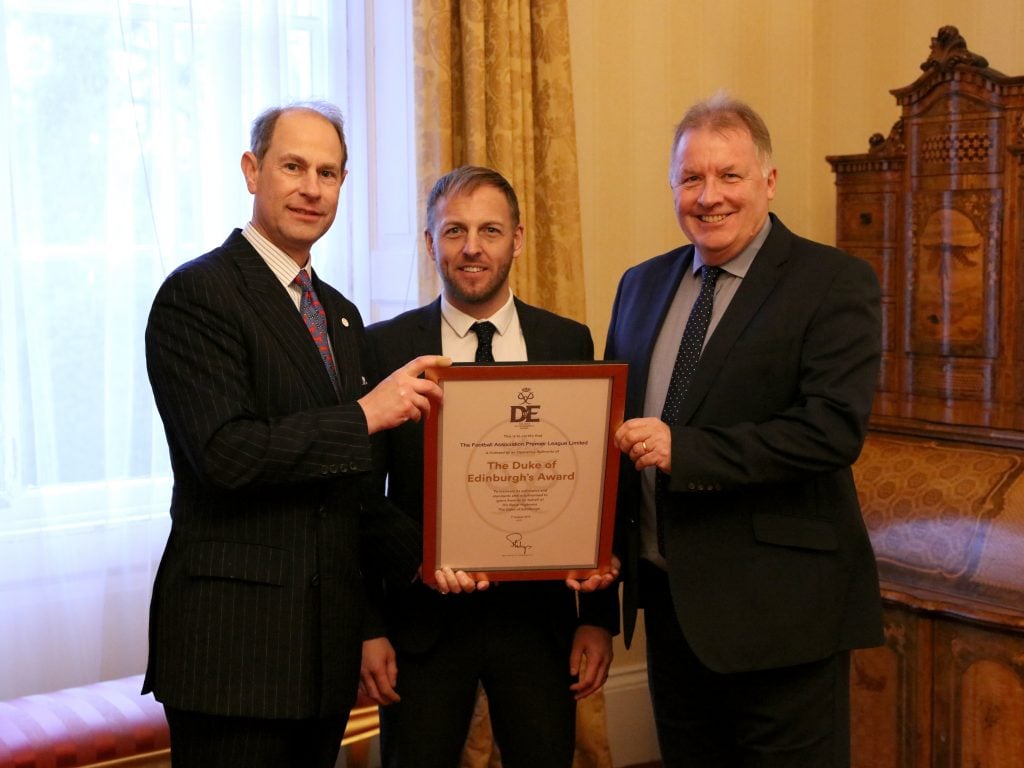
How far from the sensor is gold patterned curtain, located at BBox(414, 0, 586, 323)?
3.31 m

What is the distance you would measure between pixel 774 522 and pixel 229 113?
1879 millimetres

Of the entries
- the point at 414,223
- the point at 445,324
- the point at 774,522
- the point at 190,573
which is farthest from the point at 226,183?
the point at 774,522

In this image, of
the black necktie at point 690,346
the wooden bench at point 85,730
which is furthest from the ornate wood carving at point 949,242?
the wooden bench at point 85,730

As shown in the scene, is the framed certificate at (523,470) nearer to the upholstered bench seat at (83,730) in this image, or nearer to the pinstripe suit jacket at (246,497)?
the pinstripe suit jacket at (246,497)

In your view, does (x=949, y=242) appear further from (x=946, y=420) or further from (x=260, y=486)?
(x=260, y=486)

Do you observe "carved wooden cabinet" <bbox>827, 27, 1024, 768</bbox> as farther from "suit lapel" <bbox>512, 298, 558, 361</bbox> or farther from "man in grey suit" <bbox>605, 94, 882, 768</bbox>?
"suit lapel" <bbox>512, 298, 558, 361</bbox>

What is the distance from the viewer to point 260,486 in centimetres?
191

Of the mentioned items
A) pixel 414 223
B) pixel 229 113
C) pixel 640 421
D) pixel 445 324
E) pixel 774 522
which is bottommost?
pixel 774 522

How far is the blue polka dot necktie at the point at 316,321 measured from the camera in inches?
81.8

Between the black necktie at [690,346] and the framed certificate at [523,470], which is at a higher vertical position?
the black necktie at [690,346]

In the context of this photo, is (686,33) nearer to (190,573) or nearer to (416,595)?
(416,595)

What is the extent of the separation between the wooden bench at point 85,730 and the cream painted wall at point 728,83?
6.22 feet

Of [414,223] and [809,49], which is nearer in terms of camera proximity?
[414,223]

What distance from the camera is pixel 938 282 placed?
334 centimetres
